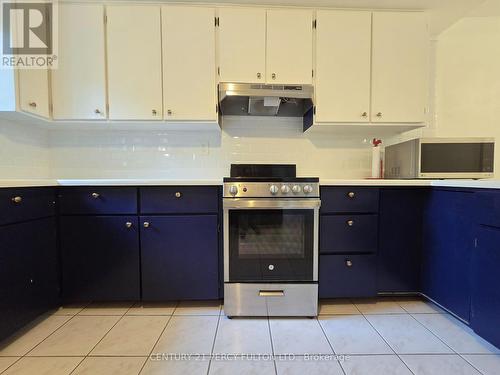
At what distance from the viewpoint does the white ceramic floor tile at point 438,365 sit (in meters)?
1.17

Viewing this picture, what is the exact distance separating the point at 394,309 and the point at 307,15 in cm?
222

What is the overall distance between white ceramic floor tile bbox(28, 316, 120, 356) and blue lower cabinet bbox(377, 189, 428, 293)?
1.79m

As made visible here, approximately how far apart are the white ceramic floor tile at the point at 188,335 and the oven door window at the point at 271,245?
0.31 metres

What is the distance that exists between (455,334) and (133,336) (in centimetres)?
184

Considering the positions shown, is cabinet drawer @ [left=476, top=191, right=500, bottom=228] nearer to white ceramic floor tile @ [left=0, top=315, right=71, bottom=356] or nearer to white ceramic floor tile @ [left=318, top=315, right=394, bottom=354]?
white ceramic floor tile @ [left=318, top=315, right=394, bottom=354]

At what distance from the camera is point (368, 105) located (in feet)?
6.53

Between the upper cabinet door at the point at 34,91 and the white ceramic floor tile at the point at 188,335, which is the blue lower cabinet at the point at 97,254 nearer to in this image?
the white ceramic floor tile at the point at 188,335

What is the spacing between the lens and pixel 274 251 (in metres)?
1.63

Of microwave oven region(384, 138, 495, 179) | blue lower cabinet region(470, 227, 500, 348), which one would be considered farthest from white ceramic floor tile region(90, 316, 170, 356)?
microwave oven region(384, 138, 495, 179)

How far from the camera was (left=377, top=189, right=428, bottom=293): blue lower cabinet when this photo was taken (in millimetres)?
1737

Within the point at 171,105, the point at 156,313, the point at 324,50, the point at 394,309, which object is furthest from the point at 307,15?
the point at 156,313

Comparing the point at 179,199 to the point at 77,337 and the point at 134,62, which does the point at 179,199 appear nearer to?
the point at 77,337

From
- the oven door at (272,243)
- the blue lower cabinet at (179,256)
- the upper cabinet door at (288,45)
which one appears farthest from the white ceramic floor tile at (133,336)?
the upper cabinet door at (288,45)

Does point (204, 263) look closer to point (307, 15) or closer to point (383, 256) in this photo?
point (383, 256)
